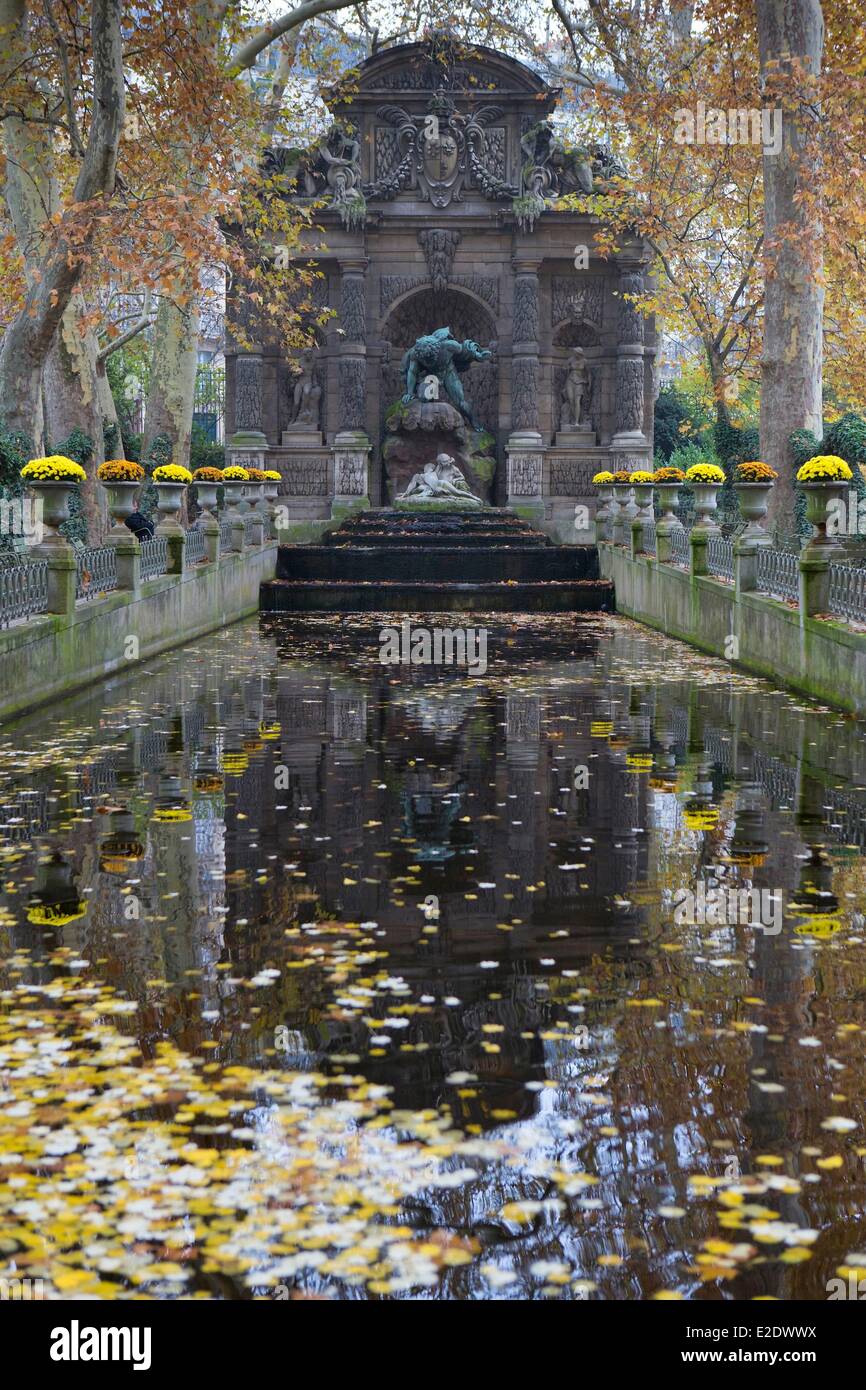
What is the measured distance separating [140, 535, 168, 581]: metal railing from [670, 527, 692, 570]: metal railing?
293 inches

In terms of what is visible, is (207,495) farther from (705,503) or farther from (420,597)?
(705,503)

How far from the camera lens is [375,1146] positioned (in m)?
4.78

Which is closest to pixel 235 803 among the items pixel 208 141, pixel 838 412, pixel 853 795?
pixel 853 795

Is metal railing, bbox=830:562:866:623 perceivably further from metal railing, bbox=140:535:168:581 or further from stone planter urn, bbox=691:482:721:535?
metal railing, bbox=140:535:168:581

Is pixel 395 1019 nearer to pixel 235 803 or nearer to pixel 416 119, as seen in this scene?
pixel 235 803

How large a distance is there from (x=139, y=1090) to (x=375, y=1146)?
91 centimetres

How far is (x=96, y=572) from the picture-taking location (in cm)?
1767

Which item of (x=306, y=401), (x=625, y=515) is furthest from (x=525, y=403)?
(x=625, y=515)

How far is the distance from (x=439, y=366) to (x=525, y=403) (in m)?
2.47

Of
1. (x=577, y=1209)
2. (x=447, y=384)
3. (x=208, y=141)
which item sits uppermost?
(x=208, y=141)

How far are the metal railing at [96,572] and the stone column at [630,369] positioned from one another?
19.4m

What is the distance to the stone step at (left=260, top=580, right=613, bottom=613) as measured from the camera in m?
27.1

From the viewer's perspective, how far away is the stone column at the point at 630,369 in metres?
35.5

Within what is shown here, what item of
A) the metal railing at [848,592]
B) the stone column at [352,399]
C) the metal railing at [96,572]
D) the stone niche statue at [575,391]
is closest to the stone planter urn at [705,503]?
the metal railing at [848,592]
